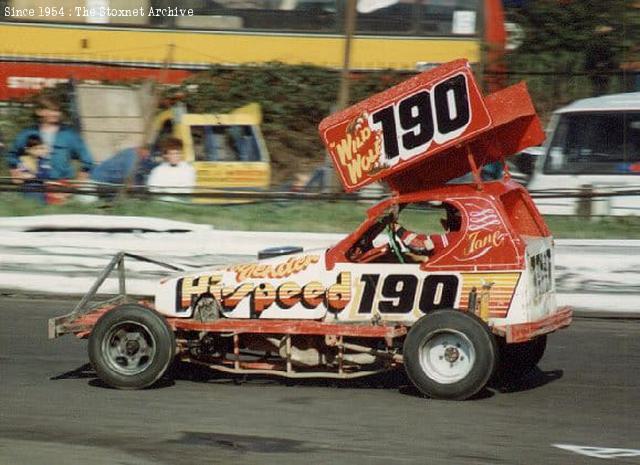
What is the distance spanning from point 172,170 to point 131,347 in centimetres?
613

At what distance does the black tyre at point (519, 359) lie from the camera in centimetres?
841

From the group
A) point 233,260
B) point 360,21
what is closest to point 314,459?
point 233,260

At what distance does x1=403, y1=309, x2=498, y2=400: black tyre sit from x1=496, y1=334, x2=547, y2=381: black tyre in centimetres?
98

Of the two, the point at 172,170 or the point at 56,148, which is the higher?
the point at 56,148

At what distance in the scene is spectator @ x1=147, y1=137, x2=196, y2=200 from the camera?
543 inches

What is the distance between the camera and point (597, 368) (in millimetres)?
8922

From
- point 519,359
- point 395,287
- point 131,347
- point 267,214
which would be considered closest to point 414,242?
point 395,287

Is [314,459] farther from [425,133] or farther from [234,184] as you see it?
[234,184]

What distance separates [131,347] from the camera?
26.2 ft

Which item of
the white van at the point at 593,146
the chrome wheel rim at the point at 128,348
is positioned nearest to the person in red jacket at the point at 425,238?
the chrome wheel rim at the point at 128,348

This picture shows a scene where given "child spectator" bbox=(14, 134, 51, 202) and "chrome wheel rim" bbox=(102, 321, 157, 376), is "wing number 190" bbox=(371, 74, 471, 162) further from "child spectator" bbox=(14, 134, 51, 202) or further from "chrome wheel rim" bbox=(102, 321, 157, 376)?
"child spectator" bbox=(14, 134, 51, 202)

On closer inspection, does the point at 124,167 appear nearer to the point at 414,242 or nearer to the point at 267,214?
the point at 267,214

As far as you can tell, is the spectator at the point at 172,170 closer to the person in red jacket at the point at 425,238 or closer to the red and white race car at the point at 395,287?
the red and white race car at the point at 395,287

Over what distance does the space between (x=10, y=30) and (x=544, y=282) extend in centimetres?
1157
